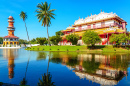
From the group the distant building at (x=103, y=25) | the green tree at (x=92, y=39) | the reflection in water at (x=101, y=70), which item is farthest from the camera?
the distant building at (x=103, y=25)

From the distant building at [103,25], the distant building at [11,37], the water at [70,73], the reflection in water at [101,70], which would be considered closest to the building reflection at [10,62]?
the water at [70,73]

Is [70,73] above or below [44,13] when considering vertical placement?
below

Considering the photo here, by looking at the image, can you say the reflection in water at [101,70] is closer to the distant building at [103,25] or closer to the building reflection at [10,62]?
the building reflection at [10,62]

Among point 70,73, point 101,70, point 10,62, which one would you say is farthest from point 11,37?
point 101,70

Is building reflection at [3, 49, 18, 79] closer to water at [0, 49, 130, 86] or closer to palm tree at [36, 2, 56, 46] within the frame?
water at [0, 49, 130, 86]

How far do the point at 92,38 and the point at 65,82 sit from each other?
29550 mm

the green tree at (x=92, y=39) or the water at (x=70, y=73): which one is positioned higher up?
the green tree at (x=92, y=39)

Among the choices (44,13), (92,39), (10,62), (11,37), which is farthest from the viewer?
(11,37)

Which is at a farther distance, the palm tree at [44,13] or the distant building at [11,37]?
the distant building at [11,37]

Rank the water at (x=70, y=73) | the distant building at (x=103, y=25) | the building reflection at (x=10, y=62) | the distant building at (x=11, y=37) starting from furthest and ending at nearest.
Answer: the distant building at (x=11, y=37) < the distant building at (x=103, y=25) < the building reflection at (x=10, y=62) < the water at (x=70, y=73)

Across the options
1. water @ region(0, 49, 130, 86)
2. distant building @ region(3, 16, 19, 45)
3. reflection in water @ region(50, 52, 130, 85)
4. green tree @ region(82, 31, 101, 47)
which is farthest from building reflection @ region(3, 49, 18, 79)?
distant building @ region(3, 16, 19, 45)

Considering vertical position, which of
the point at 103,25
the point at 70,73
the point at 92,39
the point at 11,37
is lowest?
the point at 70,73

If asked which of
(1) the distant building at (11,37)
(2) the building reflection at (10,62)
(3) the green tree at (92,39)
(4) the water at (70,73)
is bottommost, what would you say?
(4) the water at (70,73)

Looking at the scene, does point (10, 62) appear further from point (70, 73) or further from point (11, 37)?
point (11, 37)
